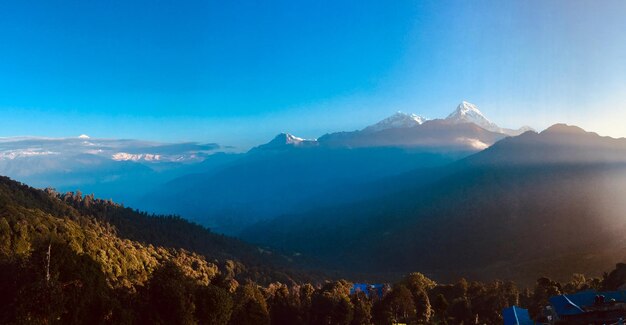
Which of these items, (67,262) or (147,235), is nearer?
(67,262)

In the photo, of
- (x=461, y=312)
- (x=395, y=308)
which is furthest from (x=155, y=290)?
(x=461, y=312)

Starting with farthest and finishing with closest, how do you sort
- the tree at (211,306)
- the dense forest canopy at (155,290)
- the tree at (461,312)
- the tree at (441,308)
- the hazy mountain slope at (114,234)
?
the hazy mountain slope at (114,234) → the tree at (441,308) → the tree at (461,312) → the tree at (211,306) → the dense forest canopy at (155,290)

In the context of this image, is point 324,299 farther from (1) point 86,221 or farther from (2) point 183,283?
(1) point 86,221

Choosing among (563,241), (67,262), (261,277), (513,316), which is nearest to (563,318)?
(513,316)

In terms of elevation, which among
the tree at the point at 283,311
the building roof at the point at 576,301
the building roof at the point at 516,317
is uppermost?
the building roof at the point at 576,301

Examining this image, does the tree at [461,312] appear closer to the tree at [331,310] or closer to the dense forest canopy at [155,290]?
the dense forest canopy at [155,290]

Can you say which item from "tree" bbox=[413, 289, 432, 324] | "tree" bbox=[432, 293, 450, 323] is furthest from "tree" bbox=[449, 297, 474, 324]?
"tree" bbox=[413, 289, 432, 324]

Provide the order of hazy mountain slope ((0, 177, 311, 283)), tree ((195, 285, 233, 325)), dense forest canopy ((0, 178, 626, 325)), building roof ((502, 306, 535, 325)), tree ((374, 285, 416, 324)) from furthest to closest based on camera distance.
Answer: hazy mountain slope ((0, 177, 311, 283)) < tree ((374, 285, 416, 324)) < building roof ((502, 306, 535, 325)) < tree ((195, 285, 233, 325)) < dense forest canopy ((0, 178, 626, 325))

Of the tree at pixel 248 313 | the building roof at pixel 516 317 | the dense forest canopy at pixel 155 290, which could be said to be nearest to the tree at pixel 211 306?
the dense forest canopy at pixel 155 290

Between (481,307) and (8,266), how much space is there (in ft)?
221

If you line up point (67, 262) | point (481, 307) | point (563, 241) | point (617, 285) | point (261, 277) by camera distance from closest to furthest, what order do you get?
point (67, 262)
point (617, 285)
point (481, 307)
point (261, 277)
point (563, 241)

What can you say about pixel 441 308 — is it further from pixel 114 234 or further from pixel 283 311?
pixel 114 234

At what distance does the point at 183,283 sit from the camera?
41562 millimetres

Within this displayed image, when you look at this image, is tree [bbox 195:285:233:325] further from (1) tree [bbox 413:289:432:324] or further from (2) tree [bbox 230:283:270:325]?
(1) tree [bbox 413:289:432:324]
